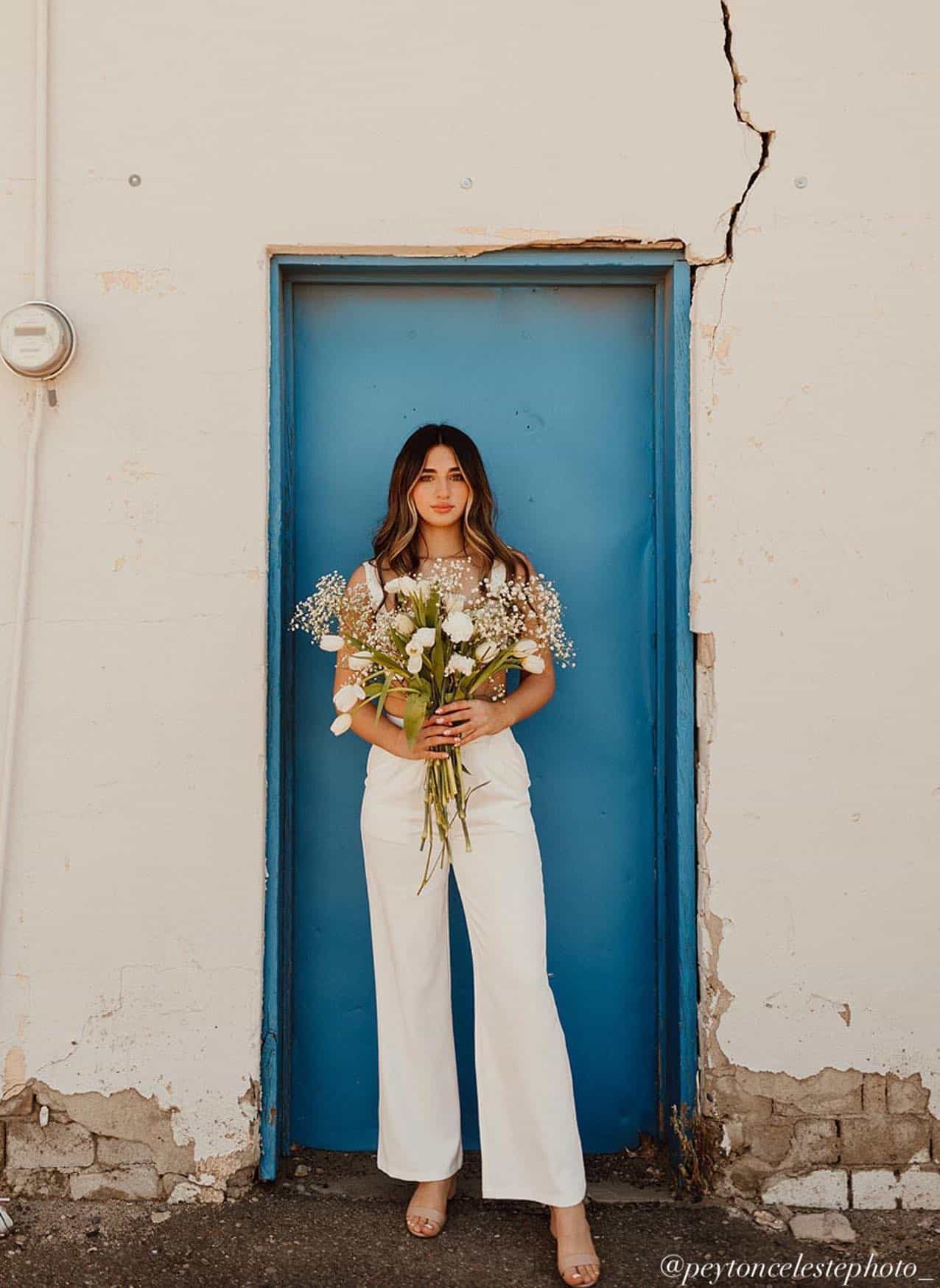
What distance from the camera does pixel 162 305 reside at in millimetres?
3389

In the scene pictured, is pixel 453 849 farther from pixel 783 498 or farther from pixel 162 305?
pixel 162 305

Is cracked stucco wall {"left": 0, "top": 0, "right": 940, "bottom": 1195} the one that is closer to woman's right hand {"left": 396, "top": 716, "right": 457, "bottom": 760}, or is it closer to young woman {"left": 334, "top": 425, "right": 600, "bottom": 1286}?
young woman {"left": 334, "top": 425, "right": 600, "bottom": 1286}

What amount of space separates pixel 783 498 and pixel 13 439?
2248mm

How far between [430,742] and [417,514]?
0.69 metres

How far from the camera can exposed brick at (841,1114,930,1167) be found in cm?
339

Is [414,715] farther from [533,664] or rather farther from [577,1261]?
[577,1261]

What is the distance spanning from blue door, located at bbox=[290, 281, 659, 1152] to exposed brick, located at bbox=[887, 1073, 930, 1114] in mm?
715

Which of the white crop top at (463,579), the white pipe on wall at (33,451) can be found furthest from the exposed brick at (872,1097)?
the white pipe on wall at (33,451)

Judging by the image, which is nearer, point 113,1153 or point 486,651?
point 486,651

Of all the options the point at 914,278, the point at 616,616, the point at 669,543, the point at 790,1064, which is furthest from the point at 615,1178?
the point at 914,278

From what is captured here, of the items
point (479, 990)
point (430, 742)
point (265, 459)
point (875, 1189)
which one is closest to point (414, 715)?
point (430, 742)

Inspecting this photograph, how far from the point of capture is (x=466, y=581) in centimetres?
331

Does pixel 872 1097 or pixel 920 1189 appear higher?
pixel 872 1097

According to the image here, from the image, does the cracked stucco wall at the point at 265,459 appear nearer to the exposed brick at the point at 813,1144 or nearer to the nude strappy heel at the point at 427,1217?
the exposed brick at the point at 813,1144
